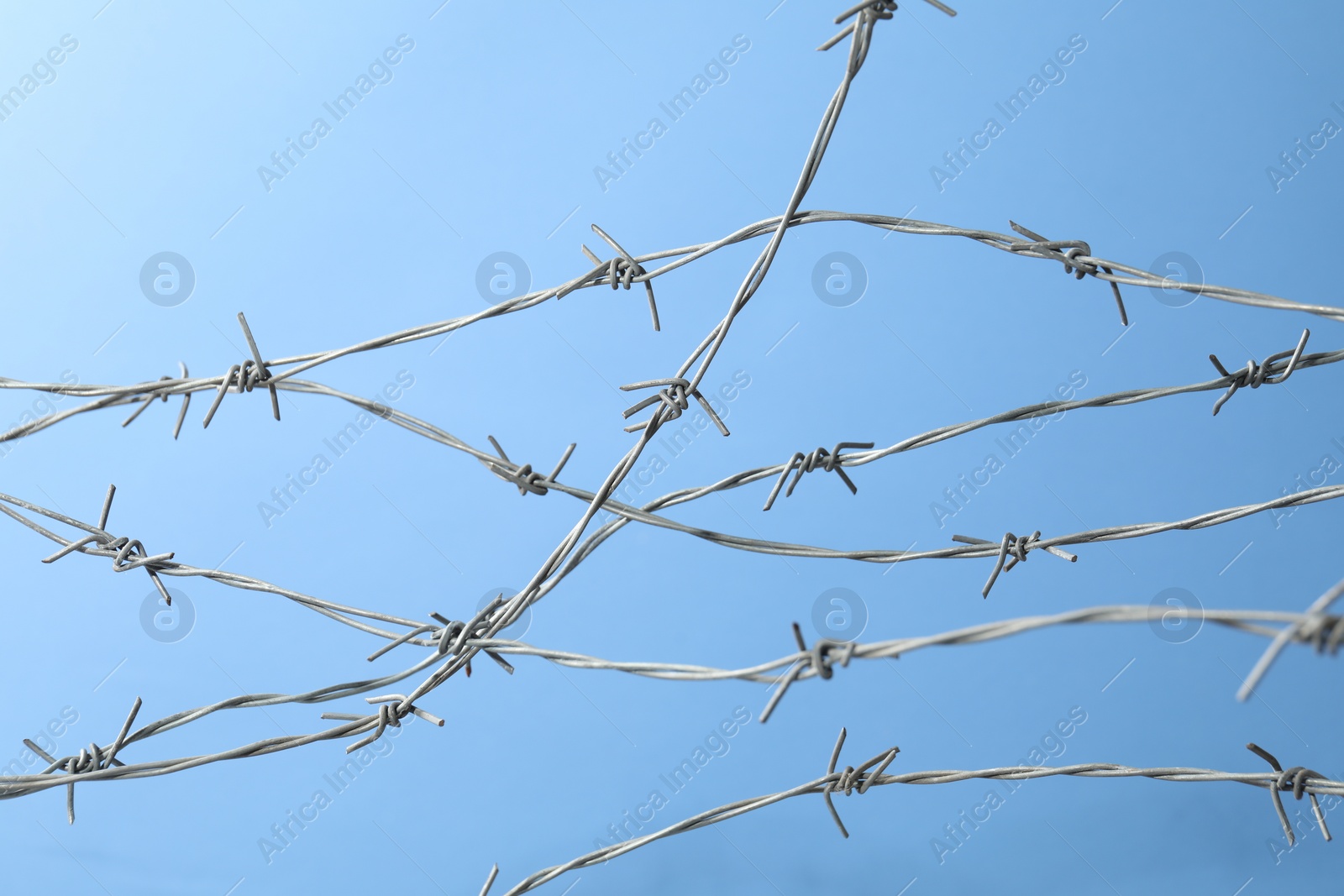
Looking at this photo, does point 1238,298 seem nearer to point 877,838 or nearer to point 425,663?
point 425,663

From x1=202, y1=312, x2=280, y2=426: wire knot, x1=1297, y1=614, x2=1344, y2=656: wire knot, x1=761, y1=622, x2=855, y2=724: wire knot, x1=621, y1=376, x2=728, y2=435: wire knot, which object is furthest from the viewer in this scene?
x1=202, y1=312, x2=280, y2=426: wire knot

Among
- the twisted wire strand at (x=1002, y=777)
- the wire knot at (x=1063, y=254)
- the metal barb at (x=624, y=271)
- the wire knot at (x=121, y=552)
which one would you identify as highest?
the wire knot at (x=121, y=552)

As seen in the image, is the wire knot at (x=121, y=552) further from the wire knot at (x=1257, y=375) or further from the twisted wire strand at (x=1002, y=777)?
the wire knot at (x=1257, y=375)

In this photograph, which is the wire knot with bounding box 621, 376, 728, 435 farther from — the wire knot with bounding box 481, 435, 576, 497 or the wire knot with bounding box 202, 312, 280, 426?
the wire knot with bounding box 202, 312, 280, 426

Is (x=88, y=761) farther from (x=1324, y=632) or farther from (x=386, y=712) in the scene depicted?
(x=1324, y=632)

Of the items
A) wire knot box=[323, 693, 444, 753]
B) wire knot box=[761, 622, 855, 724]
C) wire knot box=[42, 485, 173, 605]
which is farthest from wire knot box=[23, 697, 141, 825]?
wire knot box=[761, 622, 855, 724]

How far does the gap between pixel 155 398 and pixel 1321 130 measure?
82.1 inches

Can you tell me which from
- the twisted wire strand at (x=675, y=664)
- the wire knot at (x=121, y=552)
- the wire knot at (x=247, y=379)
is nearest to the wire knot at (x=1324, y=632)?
the twisted wire strand at (x=675, y=664)

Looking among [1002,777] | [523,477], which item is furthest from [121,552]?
[1002,777]

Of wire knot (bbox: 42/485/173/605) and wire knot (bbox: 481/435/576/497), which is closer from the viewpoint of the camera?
wire knot (bbox: 481/435/576/497)

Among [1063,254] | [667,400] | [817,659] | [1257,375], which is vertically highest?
[667,400]

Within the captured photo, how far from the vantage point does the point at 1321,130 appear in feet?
6.82

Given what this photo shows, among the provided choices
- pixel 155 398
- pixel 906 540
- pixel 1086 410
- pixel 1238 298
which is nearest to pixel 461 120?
pixel 155 398

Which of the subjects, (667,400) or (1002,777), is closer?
(667,400)
